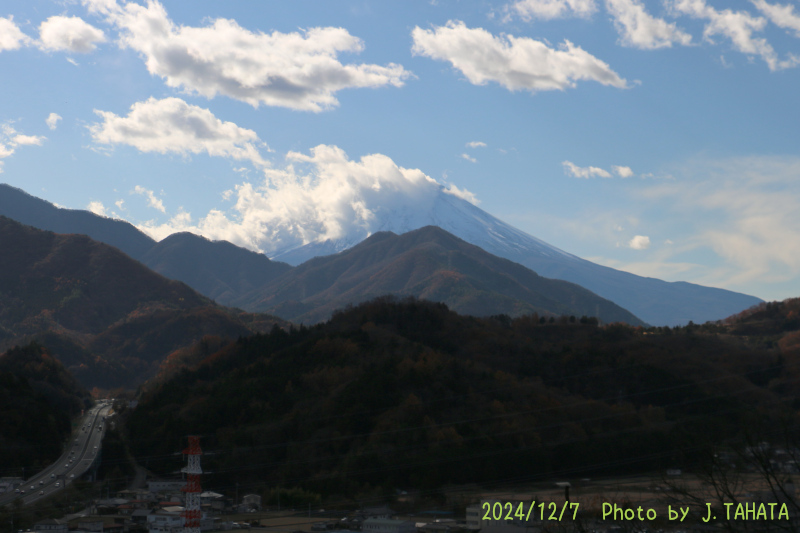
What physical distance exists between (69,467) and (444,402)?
73.6ft

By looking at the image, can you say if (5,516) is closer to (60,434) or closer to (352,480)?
(352,480)

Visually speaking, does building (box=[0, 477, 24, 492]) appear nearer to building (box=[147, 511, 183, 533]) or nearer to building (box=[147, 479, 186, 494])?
building (box=[147, 479, 186, 494])

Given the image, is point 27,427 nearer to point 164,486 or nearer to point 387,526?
point 164,486

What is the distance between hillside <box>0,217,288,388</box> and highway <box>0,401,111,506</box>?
38716 mm

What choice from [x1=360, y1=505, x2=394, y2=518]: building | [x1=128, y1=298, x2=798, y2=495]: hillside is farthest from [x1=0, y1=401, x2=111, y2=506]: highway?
[x1=360, y1=505, x2=394, y2=518]: building

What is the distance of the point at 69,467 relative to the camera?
40.9 metres

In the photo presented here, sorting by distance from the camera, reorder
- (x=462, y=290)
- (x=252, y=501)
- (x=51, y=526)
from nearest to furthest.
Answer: (x=51, y=526)
(x=252, y=501)
(x=462, y=290)

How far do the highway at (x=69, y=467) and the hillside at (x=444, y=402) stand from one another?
3454 mm

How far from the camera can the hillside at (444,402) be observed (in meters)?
38.9

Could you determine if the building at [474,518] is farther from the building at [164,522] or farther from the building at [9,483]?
the building at [9,483]

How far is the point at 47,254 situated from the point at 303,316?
52.6 m

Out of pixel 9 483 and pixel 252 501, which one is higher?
pixel 9 483

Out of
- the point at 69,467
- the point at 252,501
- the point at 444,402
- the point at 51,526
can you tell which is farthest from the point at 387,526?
the point at 69,467

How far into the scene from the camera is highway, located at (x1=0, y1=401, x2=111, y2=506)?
1317 inches
